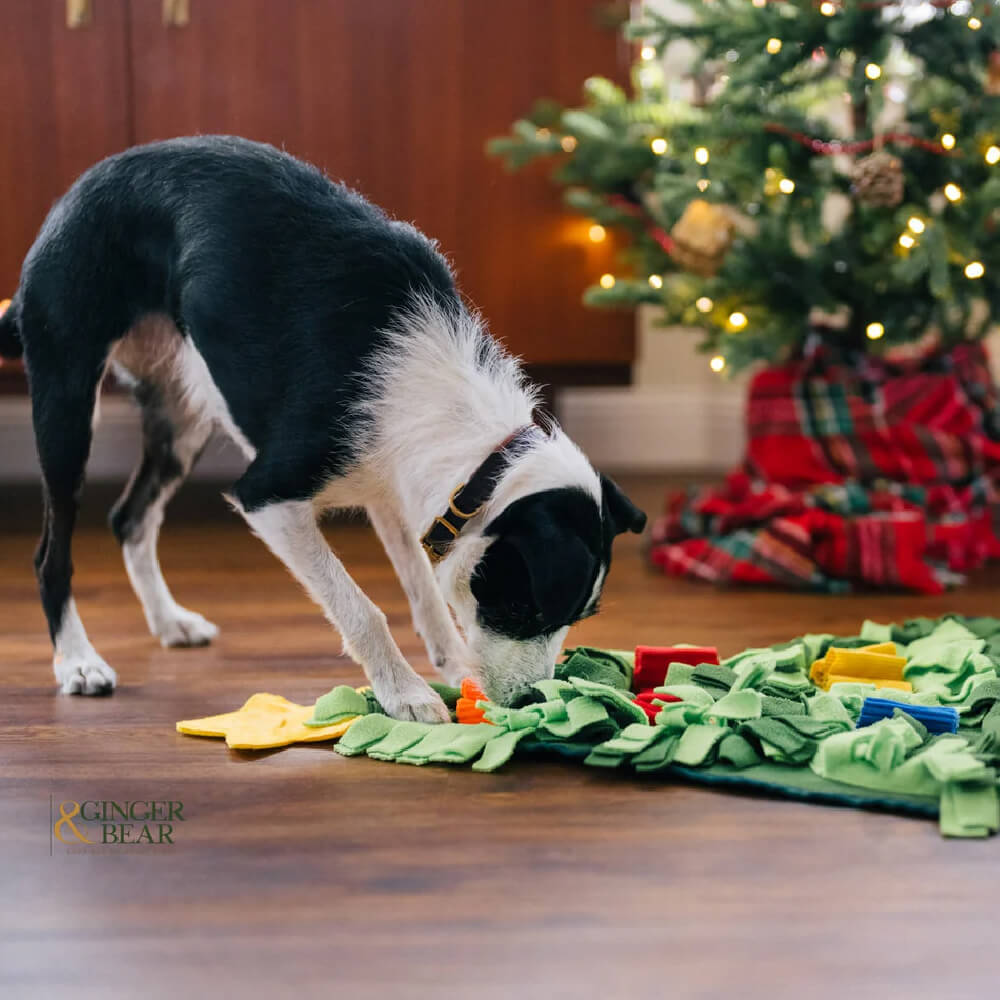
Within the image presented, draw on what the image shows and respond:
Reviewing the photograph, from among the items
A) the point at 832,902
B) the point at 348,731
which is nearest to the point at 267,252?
the point at 348,731

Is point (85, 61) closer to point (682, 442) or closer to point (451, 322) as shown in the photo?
point (451, 322)

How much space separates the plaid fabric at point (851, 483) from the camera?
2697 millimetres

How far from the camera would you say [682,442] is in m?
4.61

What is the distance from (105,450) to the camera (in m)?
4.11

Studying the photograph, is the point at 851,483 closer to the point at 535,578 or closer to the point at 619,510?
the point at 619,510

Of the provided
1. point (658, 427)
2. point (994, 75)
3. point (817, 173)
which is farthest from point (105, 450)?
point (994, 75)

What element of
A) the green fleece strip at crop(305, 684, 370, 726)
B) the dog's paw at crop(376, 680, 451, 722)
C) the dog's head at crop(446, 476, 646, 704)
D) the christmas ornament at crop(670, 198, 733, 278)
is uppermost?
the christmas ornament at crop(670, 198, 733, 278)

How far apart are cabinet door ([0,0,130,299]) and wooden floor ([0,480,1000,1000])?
1804 mm

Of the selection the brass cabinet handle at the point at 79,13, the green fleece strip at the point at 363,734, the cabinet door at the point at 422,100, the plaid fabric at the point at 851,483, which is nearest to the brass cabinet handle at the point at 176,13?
the cabinet door at the point at 422,100

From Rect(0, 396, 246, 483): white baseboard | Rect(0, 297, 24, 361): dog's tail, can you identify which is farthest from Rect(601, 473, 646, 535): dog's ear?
Rect(0, 396, 246, 483): white baseboard

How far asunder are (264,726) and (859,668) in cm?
85

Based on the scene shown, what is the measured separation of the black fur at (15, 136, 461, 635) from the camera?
1.70 m

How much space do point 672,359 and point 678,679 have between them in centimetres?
294
